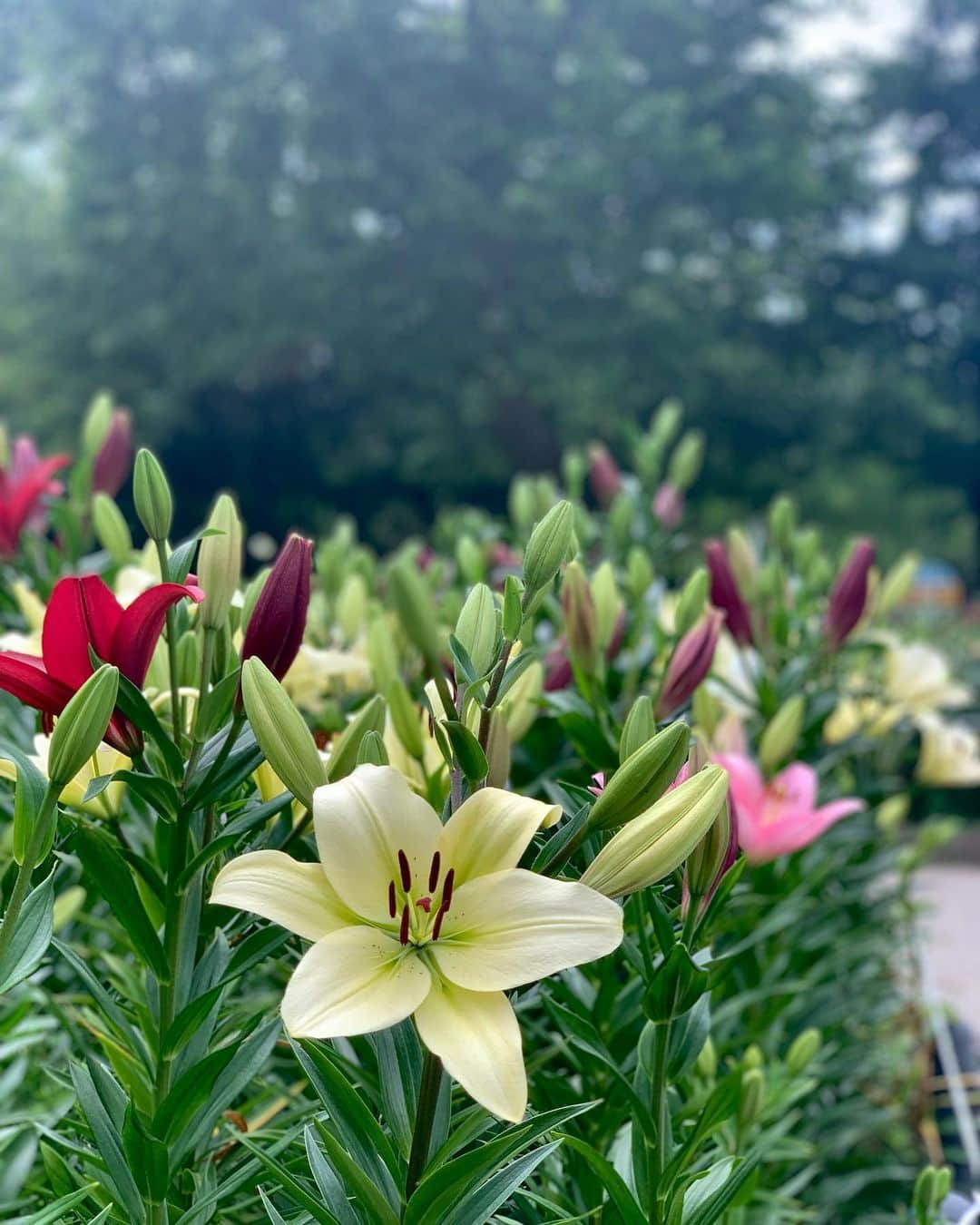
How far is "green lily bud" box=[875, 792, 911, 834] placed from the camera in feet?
5.65

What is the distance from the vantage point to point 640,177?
1316 centimetres

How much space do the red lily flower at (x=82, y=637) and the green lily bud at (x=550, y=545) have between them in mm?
159

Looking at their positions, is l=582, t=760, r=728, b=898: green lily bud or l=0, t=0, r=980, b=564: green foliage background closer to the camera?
l=582, t=760, r=728, b=898: green lily bud

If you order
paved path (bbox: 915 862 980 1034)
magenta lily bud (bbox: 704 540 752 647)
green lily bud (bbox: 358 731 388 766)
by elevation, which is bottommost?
paved path (bbox: 915 862 980 1034)

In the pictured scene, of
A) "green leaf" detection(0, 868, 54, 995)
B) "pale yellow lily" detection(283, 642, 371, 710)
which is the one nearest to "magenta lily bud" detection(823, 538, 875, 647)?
"pale yellow lily" detection(283, 642, 371, 710)

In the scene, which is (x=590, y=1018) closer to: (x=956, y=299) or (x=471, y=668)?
(x=471, y=668)

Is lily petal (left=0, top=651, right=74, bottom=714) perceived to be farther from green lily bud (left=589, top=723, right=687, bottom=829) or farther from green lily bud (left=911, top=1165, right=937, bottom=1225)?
green lily bud (left=911, top=1165, right=937, bottom=1225)

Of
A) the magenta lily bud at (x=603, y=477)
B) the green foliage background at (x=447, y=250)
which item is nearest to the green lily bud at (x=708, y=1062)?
the magenta lily bud at (x=603, y=477)

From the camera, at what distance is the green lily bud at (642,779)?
0.50 m

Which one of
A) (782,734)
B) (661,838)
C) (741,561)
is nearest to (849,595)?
(741,561)

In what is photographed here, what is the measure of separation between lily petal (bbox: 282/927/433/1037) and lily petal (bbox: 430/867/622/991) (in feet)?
0.06

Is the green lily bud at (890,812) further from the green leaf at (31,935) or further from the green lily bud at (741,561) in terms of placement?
the green leaf at (31,935)

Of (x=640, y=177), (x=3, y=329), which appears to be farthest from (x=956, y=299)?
(x=3, y=329)

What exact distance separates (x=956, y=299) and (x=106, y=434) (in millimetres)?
15327
